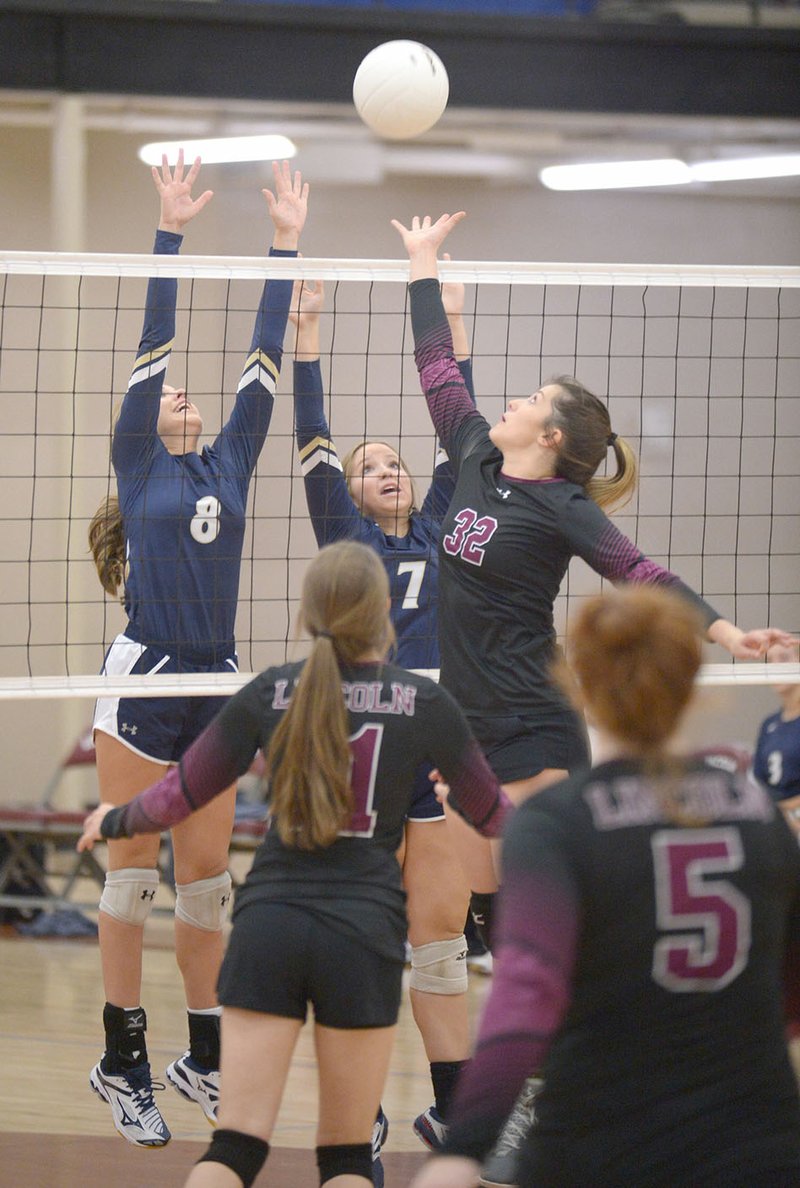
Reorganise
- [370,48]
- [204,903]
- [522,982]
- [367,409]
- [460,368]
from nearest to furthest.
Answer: [522,982], [204,903], [460,368], [370,48], [367,409]

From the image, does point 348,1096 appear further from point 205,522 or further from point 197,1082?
point 205,522

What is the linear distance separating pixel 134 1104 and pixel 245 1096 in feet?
4.90

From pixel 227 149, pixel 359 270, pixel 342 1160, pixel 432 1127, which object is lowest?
pixel 432 1127

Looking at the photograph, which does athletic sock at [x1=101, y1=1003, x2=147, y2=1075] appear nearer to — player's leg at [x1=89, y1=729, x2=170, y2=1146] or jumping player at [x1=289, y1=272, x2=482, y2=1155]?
player's leg at [x1=89, y1=729, x2=170, y2=1146]

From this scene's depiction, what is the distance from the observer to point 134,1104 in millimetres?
3678

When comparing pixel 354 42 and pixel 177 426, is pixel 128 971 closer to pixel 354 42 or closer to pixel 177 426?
pixel 177 426

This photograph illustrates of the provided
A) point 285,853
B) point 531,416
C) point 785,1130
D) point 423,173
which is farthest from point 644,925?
point 423,173

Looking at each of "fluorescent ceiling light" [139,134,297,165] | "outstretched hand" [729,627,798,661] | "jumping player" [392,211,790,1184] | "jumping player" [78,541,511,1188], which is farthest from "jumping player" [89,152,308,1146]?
"fluorescent ceiling light" [139,134,297,165]

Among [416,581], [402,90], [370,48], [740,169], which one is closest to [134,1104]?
[416,581]

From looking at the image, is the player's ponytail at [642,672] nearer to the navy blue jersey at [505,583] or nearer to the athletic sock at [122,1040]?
the navy blue jersey at [505,583]

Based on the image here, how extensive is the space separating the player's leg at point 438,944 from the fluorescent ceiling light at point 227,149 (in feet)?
21.7

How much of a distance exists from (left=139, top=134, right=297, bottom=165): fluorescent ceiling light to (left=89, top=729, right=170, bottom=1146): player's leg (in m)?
6.31

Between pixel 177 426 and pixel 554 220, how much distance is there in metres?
6.24

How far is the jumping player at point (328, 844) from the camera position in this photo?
237 cm
